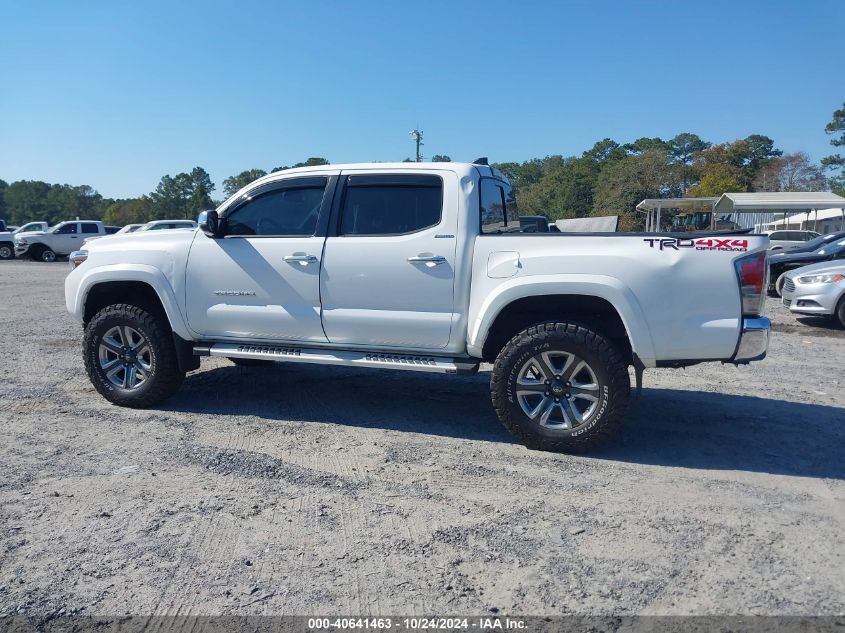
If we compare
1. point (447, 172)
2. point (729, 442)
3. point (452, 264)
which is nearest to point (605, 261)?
point (452, 264)

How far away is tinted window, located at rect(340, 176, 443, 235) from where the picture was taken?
5180mm

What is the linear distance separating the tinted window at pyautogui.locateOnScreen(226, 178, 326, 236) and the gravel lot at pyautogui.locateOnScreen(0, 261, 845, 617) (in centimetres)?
159

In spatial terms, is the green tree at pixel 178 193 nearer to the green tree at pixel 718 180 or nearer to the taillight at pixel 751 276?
the green tree at pixel 718 180

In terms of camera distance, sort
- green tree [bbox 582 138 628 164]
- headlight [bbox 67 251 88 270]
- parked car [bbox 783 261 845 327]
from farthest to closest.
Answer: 1. green tree [bbox 582 138 628 164]
2. parked car [bbox 783 261 845 327]
3. headlight [bbox 67 251 88 270]

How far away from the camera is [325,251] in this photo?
530cm

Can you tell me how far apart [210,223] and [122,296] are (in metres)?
1.30

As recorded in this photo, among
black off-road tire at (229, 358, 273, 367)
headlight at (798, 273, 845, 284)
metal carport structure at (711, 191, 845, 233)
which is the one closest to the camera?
black off-road tire at (229, 358, 273, 367)

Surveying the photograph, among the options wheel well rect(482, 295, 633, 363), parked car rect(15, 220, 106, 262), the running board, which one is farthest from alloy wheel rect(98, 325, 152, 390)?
parked car rect(15, 220, 106, 262)

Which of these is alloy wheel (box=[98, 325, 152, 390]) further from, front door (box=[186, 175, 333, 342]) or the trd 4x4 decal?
the trd 4x4 decal

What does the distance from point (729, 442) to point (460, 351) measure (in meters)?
2.18

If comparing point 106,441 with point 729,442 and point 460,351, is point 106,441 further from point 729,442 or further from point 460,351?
point 729,442

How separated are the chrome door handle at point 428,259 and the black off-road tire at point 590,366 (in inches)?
31.2

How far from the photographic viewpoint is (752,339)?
4410 millimetres

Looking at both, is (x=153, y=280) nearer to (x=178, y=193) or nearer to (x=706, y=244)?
(x=706, y=244)
